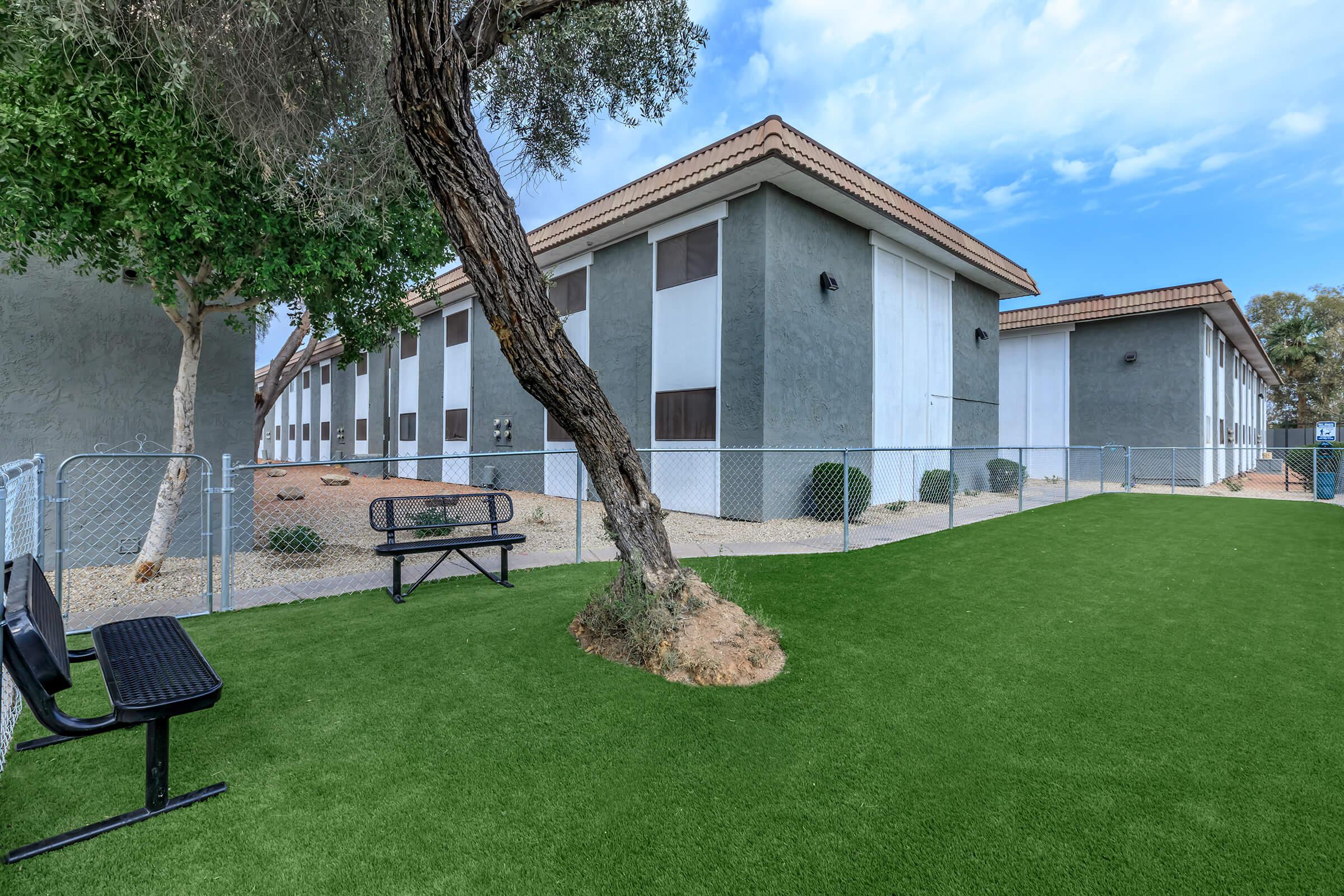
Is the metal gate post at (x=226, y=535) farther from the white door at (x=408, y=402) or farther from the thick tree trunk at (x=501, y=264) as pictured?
the white door at (x=408, y=402)

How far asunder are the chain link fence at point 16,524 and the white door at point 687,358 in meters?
7.50

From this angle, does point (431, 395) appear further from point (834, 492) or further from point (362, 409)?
point (834, 492)

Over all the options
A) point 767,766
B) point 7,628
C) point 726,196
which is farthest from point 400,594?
point 726,196

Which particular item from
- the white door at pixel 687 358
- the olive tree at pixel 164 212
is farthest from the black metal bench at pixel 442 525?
the white door at pixel 687 358

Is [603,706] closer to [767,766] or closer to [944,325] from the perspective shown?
[767,766]

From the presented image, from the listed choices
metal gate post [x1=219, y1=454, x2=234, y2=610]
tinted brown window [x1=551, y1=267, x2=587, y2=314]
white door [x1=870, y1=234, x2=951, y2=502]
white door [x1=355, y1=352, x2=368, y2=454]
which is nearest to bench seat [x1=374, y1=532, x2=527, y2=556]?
metal gate post [x1=219, y1=454, x2=234, y2=610]

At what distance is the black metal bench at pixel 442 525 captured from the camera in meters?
5.11

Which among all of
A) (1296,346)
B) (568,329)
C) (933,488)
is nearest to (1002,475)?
(933,488)

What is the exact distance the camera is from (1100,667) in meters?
3.63

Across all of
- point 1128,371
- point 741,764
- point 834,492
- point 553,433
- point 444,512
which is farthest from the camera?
point 1128,371

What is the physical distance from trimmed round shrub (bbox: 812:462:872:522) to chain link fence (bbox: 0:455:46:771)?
9.16 metres

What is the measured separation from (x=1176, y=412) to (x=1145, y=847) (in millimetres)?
19965

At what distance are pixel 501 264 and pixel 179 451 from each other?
5055mm

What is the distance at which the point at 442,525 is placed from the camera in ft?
17.5
